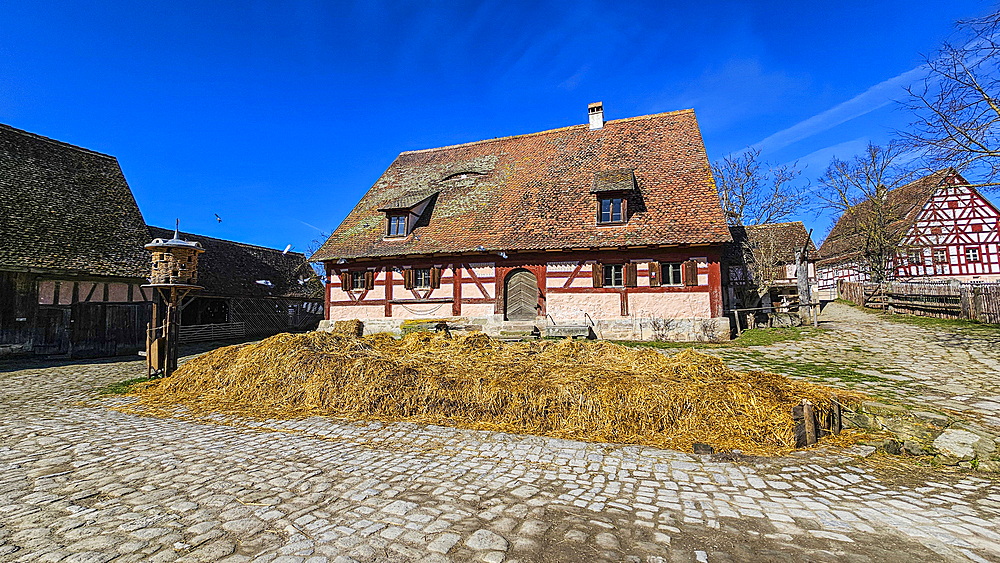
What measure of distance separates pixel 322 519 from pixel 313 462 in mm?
1404

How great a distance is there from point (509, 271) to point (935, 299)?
15980mm

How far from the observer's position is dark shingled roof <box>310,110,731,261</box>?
1477cm

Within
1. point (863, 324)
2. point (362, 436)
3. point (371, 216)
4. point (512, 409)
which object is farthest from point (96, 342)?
point (863, 324)

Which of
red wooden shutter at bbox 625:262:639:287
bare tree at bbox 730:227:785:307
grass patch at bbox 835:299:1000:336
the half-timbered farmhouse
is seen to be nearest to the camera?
grass patch at bbox 835:299:1000:336

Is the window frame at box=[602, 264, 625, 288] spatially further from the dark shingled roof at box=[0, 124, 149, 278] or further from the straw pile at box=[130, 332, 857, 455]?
the dark shingled roof at box=[0, 124, 149, 278]

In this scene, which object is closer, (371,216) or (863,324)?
(863,324)

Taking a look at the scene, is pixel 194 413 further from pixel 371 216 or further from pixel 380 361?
pixel 371 216

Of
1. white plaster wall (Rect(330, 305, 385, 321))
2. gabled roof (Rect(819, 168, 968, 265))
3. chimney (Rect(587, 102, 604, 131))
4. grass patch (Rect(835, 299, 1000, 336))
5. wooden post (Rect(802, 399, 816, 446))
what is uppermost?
chimney (Rect(587, 102, 604, 131))

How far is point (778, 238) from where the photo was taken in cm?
2900

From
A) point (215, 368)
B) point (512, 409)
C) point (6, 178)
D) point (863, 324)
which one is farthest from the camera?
point (6, 178)

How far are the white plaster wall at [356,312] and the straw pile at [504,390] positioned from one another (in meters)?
9.06

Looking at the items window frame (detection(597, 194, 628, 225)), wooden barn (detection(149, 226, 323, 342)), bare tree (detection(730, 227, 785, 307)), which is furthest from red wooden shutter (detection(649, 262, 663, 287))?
wooden barn (detection(149, 226, 323, 342))

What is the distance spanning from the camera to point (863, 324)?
48.3 ft

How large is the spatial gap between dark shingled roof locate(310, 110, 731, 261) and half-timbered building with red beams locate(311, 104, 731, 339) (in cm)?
6
